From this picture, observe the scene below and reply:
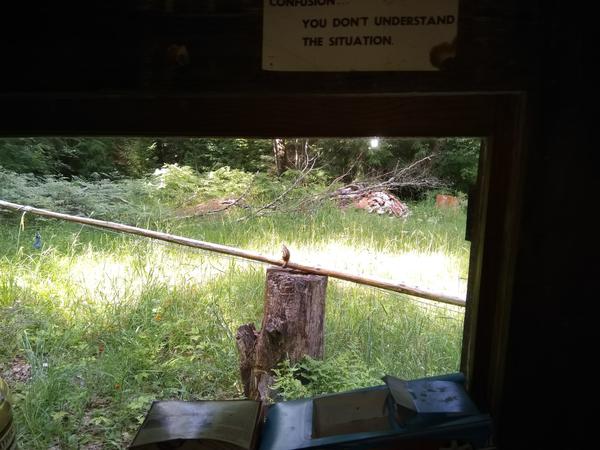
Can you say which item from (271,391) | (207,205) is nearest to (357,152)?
(207,205)

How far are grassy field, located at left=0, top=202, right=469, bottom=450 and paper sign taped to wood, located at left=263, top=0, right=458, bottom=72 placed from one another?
215cm

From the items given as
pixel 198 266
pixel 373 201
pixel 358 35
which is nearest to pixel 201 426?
pixel 358 35

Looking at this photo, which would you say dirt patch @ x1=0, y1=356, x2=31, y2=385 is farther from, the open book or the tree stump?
the open book

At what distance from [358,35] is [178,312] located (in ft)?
9.61

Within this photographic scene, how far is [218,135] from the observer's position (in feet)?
3.72

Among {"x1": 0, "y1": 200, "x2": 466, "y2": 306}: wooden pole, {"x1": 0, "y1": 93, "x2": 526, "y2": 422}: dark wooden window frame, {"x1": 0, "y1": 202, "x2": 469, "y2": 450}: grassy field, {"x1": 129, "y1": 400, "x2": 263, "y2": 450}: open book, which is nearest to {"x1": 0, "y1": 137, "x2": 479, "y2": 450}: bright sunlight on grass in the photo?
{"x1": 0, "y1": 202, "x2": 469, "y2": 450}: grassy field

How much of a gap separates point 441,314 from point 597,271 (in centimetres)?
230

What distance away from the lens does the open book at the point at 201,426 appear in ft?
3.70

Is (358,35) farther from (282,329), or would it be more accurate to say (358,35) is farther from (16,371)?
(16,371)

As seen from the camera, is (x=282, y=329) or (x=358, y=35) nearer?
(x=358, y=35)

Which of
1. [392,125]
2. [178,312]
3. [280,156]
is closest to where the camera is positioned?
[392,125]

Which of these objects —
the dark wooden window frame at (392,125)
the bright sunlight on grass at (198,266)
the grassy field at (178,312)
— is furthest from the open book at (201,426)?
the grassy field at (178,312)

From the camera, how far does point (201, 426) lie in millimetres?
1190

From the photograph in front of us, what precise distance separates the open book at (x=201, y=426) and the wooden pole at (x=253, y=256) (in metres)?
1.87
